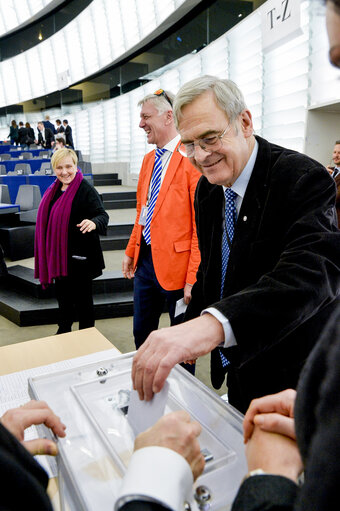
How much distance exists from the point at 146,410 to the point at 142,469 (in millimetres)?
229

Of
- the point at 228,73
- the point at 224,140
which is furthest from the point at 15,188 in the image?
the point at 224,140

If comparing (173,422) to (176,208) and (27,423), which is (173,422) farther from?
(176,208)

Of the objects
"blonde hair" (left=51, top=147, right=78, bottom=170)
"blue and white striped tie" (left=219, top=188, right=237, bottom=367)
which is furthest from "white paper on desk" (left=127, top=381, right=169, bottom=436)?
"blonde hair" (left=51, top=147, right=78, bottom=170)

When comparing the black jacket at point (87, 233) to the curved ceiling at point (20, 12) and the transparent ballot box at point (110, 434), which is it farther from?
the curved ceiling at point (20, 12)

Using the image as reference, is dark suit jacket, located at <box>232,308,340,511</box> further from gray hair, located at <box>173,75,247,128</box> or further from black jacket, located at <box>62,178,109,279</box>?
black jacket, located at <box>62,178,109,279</box>

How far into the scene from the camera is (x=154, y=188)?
221 centimetres

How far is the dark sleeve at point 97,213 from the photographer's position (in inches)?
104

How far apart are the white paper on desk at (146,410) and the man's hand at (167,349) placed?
0.01 metres

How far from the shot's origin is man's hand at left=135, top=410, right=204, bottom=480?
0.53 m

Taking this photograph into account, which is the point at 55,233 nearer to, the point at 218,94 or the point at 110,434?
the point at 218,94

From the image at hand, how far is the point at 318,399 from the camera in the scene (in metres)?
0.38

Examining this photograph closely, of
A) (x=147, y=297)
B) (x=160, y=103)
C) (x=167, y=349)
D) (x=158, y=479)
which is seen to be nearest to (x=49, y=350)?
(x=147, y=297)

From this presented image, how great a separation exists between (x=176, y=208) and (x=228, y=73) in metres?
4.56

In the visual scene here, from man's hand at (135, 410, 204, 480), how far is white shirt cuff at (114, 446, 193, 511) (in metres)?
0.03
